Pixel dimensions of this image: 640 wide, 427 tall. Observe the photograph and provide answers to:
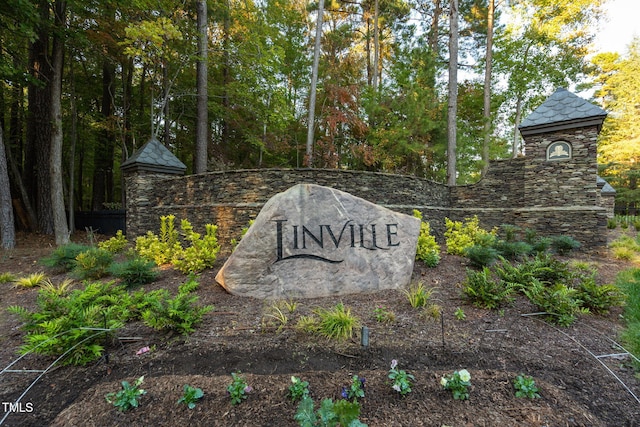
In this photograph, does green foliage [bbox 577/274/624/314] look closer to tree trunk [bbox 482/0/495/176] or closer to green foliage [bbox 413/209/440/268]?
green foliage [bbox 413/209/440/268]

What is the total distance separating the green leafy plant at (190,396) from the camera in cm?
166

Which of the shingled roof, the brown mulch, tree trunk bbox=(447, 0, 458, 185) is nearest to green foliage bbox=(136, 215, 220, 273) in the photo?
the brown mulch

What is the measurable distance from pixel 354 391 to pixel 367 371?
0.96 feet

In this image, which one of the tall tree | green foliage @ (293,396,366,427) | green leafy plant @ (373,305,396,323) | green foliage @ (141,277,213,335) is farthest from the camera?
the tall tree

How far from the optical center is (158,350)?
2.23 m

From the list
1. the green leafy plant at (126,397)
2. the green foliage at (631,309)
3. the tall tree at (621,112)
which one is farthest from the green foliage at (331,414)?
the tall tree at (621,112)

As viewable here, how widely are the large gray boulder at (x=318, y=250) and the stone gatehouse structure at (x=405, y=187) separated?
3.24 metres

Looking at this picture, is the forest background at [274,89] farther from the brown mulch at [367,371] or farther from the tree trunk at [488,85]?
the brown mulch at [367,371]

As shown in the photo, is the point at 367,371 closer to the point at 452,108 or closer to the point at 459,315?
the point at 459,315

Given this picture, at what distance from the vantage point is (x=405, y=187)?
7980 mm

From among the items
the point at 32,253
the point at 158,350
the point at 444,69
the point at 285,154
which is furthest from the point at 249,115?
the point at 158,350

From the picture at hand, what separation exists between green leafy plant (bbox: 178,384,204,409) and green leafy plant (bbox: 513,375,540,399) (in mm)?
1971

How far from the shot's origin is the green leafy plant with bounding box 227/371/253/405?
167cm

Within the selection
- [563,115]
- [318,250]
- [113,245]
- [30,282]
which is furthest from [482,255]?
[113,245]
